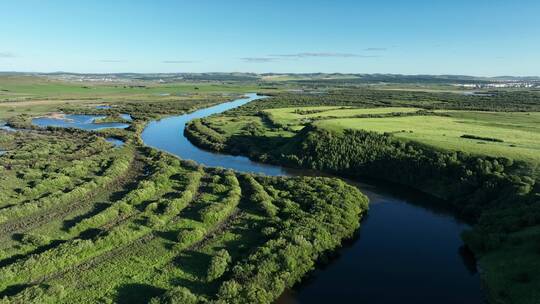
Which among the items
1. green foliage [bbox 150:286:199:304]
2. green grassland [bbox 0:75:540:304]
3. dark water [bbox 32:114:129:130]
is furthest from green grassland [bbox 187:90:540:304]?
dark water [bbox 32:114:129:130]

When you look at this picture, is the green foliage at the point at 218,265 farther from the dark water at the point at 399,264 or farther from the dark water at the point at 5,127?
the dark water at the point at 5,127

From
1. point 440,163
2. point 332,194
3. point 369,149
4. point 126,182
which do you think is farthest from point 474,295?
point 126,182

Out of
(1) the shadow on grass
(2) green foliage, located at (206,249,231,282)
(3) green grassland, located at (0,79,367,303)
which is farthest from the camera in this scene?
(2) green foliage, located at (206,249,231,282)

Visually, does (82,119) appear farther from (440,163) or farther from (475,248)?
(475,248)

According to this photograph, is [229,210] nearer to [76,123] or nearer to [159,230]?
[159,230]

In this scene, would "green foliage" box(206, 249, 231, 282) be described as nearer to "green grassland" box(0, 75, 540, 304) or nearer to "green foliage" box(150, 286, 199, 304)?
"green grassland" box(0, 75, 540, 304)

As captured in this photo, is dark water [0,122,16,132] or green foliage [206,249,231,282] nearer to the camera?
green foliage [206,249,231,282]
